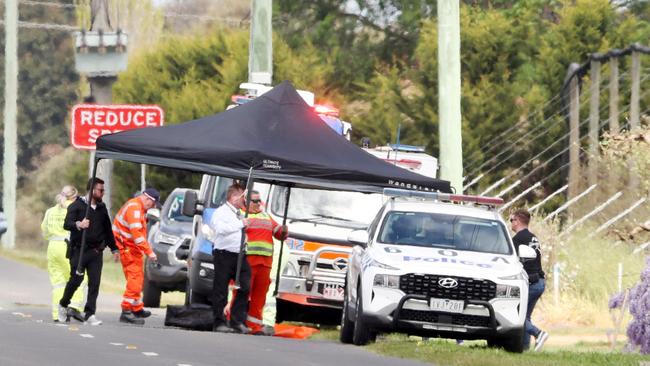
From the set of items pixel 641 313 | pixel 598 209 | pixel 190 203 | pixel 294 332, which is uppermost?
pixel 598 209

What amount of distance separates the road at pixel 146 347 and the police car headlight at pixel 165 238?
4038 mm

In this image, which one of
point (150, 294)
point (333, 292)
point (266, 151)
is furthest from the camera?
point (150, 294)

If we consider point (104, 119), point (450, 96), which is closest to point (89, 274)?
point (450, 96)

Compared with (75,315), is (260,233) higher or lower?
higher

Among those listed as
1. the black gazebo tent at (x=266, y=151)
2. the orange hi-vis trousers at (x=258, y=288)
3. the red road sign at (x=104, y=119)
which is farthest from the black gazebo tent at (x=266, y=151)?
the red road sign at (x=104, y=119)

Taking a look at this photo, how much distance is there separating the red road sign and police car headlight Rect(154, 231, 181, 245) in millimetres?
1809

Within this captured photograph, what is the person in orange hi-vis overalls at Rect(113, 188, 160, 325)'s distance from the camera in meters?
22.5

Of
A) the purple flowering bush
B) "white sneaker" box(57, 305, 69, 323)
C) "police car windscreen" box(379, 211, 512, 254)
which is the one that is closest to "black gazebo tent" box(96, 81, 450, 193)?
"police car windscreen" box(379, 211, 512, 254)

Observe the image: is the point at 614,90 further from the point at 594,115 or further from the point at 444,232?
the point at 444,232

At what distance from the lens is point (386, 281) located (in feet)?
63.5

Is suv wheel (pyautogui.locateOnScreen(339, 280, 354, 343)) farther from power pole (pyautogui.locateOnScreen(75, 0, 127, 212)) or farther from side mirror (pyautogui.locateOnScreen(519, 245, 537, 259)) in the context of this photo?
power pole (pyautogui.locateOnScreen(75, 0, 127, 212))

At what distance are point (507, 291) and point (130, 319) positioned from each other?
578 cm

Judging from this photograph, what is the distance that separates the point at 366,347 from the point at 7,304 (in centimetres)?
896

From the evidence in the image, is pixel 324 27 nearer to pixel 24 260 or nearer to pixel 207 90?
pixel 207 90
